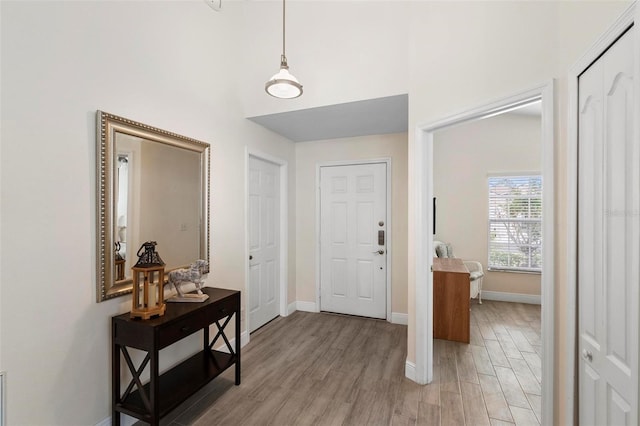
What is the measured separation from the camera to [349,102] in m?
Result: 2.77

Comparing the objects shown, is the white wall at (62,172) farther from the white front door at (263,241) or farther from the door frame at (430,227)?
the door frame at (430,227)

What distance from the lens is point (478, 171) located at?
15.8ft

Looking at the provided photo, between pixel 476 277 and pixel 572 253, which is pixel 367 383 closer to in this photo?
pixel 572 253

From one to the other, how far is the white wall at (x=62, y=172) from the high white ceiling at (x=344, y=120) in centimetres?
126

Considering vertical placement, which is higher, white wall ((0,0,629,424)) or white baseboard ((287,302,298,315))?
white wall ((0,0,629,424))

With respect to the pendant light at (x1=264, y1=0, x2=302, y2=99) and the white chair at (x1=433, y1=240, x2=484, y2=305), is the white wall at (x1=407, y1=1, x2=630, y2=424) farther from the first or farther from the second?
→ the white chair at (x1=433, y1=240, x2=484, y2=305)

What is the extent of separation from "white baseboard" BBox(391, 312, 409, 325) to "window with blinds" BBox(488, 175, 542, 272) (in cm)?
204

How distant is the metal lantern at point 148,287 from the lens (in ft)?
5.98

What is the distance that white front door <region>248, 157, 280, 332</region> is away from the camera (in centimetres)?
346

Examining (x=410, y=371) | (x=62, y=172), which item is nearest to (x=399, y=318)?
(x=410, y=371)

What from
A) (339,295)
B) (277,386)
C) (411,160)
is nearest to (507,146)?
(411,160)

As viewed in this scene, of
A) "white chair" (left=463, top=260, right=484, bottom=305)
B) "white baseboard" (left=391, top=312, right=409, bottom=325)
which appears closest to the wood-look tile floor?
"white baseboard" (left=391, top=312, right=409, bottom=325)

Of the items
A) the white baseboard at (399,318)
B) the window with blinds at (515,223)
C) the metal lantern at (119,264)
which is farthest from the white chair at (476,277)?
the metal lantern at (119,264)

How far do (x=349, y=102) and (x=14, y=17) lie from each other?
2.21 meters
